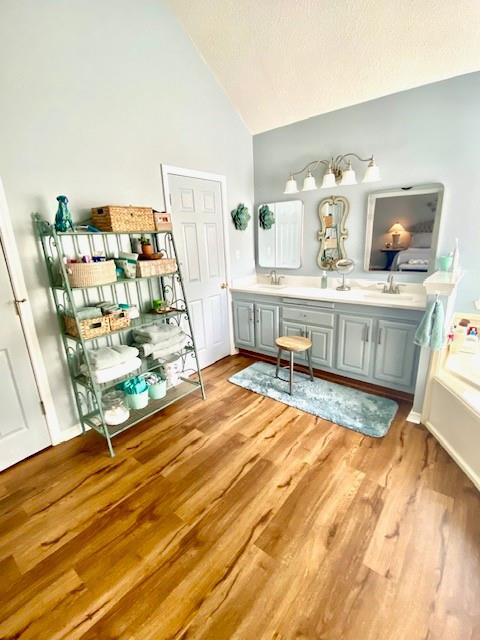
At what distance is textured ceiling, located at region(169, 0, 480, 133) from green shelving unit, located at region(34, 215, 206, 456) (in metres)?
1.69

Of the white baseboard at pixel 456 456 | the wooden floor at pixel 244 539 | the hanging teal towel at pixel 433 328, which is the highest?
the hanging teal towel at pixel 433 328

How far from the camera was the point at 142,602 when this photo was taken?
1.27 metres

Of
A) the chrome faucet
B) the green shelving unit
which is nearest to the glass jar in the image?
the green shelving unit

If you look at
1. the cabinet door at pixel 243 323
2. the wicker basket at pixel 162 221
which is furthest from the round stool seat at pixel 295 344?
the wicker basket at pixel 162 221

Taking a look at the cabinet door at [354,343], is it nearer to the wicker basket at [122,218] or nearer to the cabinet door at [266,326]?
the cabinet door at [266,326]

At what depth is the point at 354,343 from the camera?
109 inches

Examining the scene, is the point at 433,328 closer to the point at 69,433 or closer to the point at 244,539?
the point at 244,539

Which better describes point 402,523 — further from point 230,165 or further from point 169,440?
point 230,165

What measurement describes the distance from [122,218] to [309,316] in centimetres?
187

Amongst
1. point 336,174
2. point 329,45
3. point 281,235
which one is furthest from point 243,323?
point 329,45

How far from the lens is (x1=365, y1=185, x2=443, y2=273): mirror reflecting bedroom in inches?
102

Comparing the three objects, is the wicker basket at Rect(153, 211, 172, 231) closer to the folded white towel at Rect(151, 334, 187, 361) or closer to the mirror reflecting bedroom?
the folded white towel at Rect(151, 334, 187, 361)

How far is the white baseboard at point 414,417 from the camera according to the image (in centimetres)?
231

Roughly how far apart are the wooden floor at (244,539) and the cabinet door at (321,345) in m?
0.84
